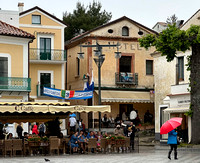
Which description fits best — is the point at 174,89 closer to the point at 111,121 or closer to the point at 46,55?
the point at 111,121

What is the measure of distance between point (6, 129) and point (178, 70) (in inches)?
492

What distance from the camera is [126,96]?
4834 cm

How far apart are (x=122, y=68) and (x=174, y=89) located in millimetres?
13166

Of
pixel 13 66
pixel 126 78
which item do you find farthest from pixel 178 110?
pixel 126 78

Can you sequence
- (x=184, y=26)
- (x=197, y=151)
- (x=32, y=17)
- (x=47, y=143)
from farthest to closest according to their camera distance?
(x=32, y=17) < (x=184, y=26) < (x=197, y=151) < (x=47, y=143)

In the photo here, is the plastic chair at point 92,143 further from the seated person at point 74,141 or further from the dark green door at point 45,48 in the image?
the dark green door at point 45,48

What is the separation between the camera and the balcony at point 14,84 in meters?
38.8

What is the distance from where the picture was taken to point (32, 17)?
48.7 meters

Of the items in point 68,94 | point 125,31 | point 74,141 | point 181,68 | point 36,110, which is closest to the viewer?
point 36,110

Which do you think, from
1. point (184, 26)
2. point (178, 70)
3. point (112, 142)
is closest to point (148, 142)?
point (178, 70)

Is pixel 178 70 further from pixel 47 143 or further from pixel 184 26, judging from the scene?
pixel 47 143

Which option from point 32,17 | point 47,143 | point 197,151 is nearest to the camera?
point 47,143

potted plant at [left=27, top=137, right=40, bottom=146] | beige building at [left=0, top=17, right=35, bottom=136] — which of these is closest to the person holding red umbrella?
potted plant at [left=27, top=137, right=40, bottom=146]

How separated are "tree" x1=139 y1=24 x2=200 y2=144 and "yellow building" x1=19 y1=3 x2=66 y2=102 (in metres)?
18.8
